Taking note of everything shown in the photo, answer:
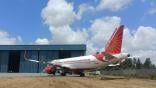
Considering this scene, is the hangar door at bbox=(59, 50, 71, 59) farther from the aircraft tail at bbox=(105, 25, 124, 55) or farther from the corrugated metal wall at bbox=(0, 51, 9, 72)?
the aircraft tail at bbox=(105, 25, 124, 55)

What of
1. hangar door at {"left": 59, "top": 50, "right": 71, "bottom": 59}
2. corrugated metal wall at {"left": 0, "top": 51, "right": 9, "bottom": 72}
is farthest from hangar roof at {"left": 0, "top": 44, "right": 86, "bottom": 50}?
hangar door at {"left": 59, "top": 50, "right": 71, "bottom": 59}

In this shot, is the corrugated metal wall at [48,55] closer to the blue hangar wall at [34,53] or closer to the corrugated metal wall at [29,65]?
the blue hangar wall at [34,53]

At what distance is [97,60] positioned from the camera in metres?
68.2

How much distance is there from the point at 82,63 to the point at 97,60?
6370mm

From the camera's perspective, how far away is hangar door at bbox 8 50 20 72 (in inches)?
5228

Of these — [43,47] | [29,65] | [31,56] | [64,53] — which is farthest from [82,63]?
[29,65]

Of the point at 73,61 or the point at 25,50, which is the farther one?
the point at 25,50

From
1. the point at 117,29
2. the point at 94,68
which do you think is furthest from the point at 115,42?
the point at 94,68

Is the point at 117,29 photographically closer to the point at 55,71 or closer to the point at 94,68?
the point at 94,68

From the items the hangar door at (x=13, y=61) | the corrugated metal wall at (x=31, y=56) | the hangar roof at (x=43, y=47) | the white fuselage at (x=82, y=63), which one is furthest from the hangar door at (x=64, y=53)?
the white fuselage at (x=82, y=63)

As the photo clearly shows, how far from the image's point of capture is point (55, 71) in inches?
3263

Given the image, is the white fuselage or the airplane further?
the white fuselage

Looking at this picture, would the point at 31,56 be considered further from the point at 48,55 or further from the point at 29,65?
the point at 48,55

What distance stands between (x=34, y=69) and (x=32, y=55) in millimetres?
5099
